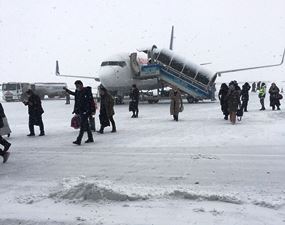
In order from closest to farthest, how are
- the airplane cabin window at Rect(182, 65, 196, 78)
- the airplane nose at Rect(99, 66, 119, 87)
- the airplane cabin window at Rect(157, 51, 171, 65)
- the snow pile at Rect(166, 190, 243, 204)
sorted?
the snow pile at Rect(166, 190, 243, 204)
the airplane nose at Rect(99, 66, 119, 87)
the airplane cabin window at Rect(157, 51, 171, 65)
the airplane cabin window at Rect(182, 65, 196, 78)

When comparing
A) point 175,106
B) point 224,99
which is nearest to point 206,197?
point 175,106

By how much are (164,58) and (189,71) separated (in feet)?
6.58

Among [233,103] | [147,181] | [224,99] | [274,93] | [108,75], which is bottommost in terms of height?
[147,181]

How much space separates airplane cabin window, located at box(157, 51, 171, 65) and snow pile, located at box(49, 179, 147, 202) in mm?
24732

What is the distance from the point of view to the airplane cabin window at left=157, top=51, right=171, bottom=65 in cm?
3028

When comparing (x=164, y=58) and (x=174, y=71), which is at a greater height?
(x=164, y=58)

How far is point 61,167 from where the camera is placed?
834 cm

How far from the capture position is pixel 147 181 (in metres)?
6.94

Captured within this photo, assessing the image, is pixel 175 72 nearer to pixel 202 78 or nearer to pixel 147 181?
pixel 202 78

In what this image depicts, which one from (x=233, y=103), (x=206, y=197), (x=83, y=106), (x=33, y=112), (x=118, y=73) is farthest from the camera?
(x=118, y=73)

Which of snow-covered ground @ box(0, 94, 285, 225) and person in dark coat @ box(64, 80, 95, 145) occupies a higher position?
person in dark coat @ box(64, 80, 95, 145)

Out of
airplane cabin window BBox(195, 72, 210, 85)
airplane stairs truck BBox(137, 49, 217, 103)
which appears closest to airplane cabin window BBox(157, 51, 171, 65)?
airplane stairs truck BBox(137, 49, 217, 103)

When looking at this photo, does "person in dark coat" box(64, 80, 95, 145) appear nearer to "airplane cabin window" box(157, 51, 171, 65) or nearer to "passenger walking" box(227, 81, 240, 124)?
"passenger walking" box(227, 81, 240, 124)

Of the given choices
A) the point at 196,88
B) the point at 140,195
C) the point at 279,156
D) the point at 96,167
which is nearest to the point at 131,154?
the point at 96,167
